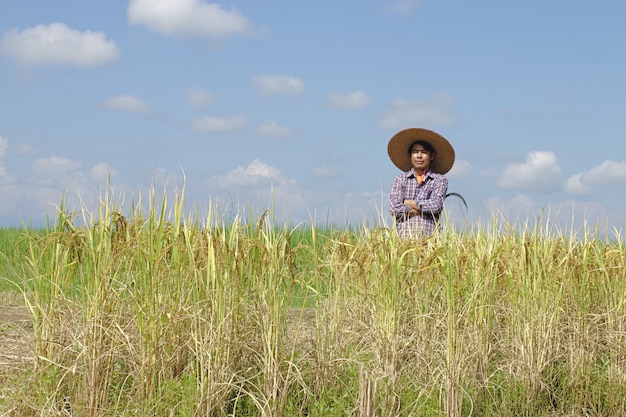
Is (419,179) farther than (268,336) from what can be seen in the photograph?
Yes

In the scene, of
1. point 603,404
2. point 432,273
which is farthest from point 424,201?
point 603,404

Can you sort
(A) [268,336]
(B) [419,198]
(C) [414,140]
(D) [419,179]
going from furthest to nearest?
(C) [414,140] → (D) [419,179] → (B) [419,198] → (A) [268,336]

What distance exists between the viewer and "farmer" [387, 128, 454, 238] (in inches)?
249

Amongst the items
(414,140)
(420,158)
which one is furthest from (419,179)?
(414,140)

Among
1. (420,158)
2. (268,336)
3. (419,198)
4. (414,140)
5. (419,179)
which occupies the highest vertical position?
(414,140)

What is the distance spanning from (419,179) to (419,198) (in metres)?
0.31

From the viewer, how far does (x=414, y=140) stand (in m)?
7.13

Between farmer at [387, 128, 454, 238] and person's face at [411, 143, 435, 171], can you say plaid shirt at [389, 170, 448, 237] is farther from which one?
person's face at [411, 143, 435, 171]

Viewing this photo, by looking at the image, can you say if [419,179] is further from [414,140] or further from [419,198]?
[414,140]

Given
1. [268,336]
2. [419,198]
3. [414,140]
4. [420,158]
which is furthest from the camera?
[414,140]

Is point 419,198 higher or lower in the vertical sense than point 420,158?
lower

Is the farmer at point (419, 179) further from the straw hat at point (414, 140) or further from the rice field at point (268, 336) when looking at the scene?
the rice field at point (268, 336)

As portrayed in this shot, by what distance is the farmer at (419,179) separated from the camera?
6.32m

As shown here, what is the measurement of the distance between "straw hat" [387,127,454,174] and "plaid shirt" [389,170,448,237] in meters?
0.50
